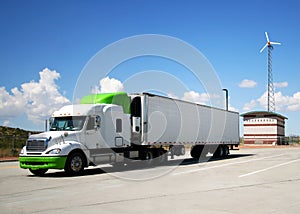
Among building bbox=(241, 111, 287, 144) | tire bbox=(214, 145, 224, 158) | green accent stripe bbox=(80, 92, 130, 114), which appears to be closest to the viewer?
green accent stripe bbox=(80, 92, 130, 114)

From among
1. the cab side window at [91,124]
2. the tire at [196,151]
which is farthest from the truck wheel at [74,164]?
the tire at [196,151]

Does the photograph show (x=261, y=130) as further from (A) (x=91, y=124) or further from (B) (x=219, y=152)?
(A) (x=91, y=124)

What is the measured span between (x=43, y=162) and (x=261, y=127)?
55247mm

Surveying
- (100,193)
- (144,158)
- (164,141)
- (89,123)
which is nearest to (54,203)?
(100,193)

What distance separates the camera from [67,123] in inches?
650

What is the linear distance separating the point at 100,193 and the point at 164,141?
37.2ft

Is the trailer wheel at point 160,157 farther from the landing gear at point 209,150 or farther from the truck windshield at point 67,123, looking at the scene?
the truck windshield at point 67,123

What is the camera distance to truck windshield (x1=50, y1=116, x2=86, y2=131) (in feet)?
53.6

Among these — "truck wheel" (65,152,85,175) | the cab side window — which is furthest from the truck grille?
the cab side window

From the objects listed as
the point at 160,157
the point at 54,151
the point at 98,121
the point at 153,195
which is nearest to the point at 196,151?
the point at 160,157

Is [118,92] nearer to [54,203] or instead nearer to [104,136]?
[104,136]

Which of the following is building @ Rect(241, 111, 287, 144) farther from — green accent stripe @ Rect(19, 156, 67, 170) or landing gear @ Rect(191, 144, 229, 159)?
green accent stripe @ Rect(19, 156, 67, 170)

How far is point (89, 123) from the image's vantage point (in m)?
16.6

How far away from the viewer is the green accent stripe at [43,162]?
14.9m
